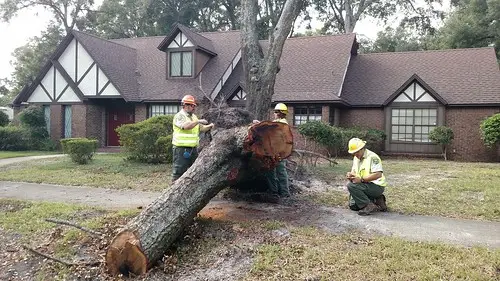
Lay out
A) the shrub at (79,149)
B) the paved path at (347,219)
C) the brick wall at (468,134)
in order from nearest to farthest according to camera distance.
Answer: the paved path at (347,219)
the shrub at (79,149)
the brick wall at (468,134)

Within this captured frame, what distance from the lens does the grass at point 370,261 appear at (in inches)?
168

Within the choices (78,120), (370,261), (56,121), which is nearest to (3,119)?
(56,121)

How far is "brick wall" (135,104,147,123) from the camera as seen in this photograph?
21625mm

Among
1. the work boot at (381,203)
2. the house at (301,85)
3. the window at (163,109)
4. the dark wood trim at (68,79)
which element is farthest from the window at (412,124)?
the dark wood trim at (68,79)

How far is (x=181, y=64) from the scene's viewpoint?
22156 mm

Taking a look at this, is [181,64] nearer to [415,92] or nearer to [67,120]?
[67,120]

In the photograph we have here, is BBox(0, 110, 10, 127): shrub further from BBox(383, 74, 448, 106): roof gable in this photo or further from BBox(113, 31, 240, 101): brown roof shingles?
BBox(383, 74, 448, 106): roof gable

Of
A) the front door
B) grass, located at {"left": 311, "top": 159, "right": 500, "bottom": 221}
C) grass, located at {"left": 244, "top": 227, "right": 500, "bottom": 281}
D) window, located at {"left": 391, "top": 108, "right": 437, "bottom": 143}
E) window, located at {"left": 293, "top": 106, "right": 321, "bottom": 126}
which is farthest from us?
the front door

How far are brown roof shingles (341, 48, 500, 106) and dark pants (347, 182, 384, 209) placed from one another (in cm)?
1330

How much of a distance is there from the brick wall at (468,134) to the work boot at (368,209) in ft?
42.9

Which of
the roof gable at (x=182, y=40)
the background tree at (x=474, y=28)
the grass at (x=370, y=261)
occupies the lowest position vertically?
the grass at (x=370, y=261)

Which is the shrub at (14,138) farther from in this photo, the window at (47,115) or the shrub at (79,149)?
the shrub at (79,149)

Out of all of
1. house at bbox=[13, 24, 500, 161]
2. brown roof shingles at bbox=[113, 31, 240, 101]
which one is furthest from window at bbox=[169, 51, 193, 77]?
brown roof shingles at bbox=[113, 31, 240, 101]

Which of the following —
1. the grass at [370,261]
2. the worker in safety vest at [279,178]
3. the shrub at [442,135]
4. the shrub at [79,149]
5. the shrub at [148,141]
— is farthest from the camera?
the shrub at [442,135]
